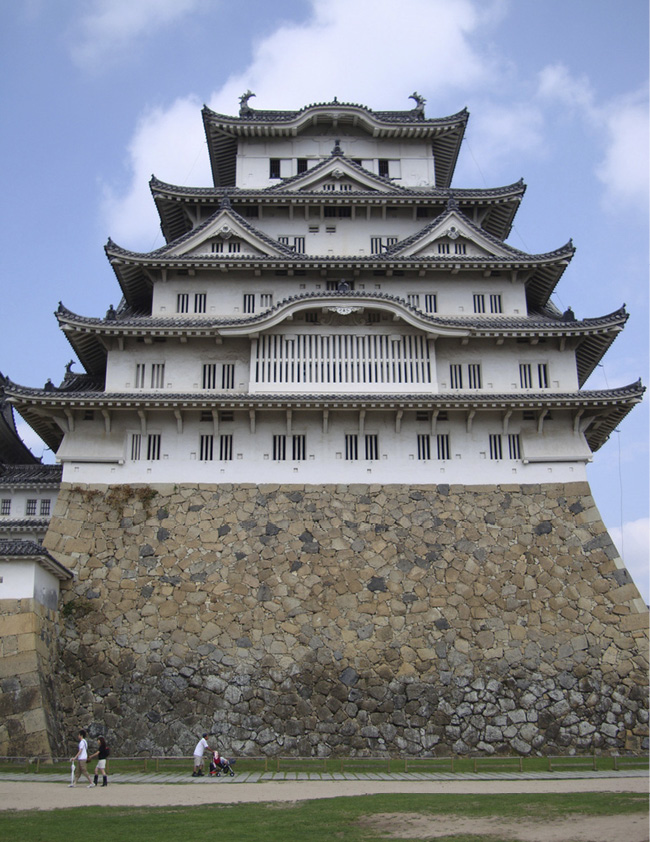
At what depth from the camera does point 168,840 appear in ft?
44.3

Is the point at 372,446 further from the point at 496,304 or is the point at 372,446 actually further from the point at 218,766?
the point at 218,766

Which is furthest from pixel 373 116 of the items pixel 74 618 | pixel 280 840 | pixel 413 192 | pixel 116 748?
pixel 280 840

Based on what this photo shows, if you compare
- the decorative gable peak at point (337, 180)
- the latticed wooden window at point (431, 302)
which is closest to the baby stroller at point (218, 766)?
the latticed wooden window at point (431, 302)

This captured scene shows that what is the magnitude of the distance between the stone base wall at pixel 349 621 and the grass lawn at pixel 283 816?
8894mm

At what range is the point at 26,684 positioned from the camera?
2502cm

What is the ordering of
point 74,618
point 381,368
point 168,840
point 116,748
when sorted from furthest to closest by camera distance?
point 381,368 → point 74,618 → point 116,748 → point 168,840

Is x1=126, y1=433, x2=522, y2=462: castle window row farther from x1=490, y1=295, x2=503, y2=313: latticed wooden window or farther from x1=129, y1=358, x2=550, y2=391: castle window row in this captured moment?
x1=490, y1=295, x2=503, y2=313: latticed wooden window

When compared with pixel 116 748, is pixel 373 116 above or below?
above

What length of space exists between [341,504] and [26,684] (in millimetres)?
11680

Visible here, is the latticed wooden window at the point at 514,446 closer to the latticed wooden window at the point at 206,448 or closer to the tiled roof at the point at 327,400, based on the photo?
the tiled roof at the point at 327,400

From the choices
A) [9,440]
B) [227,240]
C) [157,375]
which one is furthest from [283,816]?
[9,440]

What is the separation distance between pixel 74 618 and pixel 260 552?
651cm

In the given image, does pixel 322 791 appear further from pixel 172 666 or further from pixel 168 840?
pixel 172 666

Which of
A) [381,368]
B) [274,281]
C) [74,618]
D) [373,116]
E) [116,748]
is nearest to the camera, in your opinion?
[116,748]
